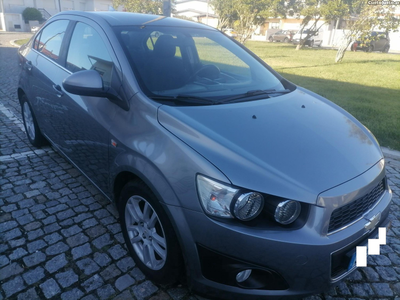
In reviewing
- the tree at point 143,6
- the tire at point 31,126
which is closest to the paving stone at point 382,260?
the tire at point 31,126

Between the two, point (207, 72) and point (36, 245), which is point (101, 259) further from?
point (207, 72)

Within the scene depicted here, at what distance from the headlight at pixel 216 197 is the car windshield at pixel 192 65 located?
822mm

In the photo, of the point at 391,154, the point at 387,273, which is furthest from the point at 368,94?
the point at 387,273

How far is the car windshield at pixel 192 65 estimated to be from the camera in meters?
2.46

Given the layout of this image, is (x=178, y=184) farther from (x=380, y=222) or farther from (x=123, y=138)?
(x=380, y=222)

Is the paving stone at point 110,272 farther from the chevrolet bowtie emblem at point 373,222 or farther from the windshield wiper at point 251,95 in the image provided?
the chevrolet bowtie emblem at point 373,222

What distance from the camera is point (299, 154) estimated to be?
195 centimetres

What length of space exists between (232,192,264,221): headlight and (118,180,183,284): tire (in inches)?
17.9

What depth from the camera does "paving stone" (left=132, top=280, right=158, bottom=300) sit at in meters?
2.20

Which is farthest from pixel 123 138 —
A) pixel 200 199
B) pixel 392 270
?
pixel 392 270

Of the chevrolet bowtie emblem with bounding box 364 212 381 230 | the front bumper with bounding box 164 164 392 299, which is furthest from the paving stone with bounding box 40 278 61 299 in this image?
the chevrolet bowtie emblem with bounding box 364 212 381 230

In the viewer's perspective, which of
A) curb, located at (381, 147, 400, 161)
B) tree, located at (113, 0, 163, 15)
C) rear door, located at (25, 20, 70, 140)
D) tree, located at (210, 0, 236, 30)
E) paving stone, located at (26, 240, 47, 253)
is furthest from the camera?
tree, located at (210, 0, 236, 30)

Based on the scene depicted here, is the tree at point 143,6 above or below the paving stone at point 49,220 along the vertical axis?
above

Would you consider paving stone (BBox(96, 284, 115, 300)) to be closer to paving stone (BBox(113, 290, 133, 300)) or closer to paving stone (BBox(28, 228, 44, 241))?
paving stone (BBox(113, 290, 133, 300))
